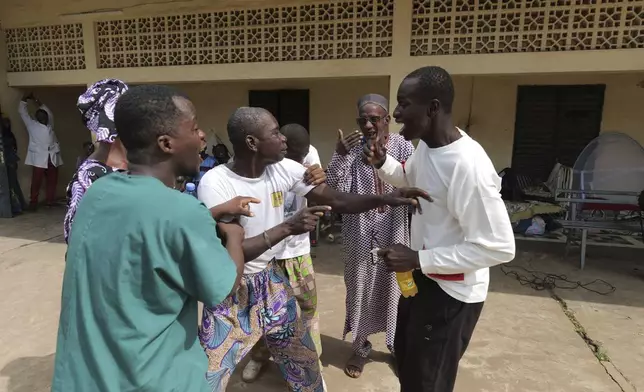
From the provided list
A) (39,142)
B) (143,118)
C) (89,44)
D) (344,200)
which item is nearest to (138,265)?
(143,118)

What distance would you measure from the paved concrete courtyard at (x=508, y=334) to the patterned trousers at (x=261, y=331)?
596 mm

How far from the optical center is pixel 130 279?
1.00 m

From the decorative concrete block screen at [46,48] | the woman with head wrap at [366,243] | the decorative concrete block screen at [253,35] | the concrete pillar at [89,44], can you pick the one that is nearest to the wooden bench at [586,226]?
the decorative concrete block screen at [253,35]

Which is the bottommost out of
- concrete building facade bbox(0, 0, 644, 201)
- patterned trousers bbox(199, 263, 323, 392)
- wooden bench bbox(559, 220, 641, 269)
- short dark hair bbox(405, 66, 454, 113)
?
wooden bench bbox(559, 220, 641, 269)

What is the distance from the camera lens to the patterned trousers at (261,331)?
68.8 inches

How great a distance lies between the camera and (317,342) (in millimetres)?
2211

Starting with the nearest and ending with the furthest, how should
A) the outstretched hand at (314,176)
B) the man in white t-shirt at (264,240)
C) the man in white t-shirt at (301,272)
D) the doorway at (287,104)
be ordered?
the man in white t-shirt at (264,240) → the outstretched hand at (314,176) → the man in white t-shirt at (301,272) → the doorway at (287,104)

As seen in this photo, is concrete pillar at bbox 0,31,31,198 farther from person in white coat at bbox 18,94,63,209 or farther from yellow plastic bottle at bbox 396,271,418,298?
yellow plastic bottle at bbox 396,271,418,298

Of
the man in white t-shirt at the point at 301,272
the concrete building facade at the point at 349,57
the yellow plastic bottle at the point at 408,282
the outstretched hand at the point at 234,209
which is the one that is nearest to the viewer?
the outstretched hand at the point at 234,209

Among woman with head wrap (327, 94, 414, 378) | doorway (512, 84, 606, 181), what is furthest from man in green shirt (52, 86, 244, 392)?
doorway (512, 84, 606, 181)

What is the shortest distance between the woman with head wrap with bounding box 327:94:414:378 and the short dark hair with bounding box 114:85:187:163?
5.02ft

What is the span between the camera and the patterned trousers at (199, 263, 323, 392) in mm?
1748

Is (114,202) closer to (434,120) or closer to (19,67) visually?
(434,120)

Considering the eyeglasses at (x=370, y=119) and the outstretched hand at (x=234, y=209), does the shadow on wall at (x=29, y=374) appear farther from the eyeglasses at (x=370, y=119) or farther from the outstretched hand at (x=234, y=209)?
the eyeglasses at (x=370, y=119)
